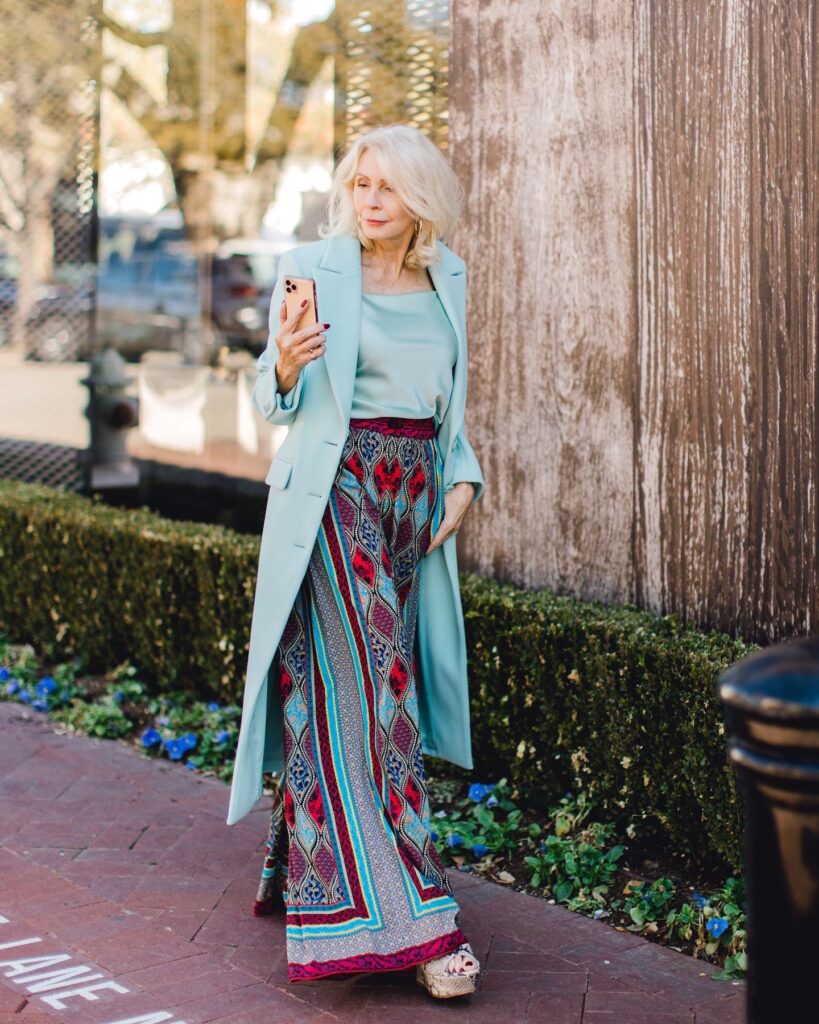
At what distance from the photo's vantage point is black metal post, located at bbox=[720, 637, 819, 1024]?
173cm

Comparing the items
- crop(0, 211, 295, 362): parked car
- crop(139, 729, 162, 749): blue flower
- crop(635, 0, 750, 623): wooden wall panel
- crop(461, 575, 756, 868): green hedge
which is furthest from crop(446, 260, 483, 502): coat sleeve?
crop(0, 211, 295, 362): parked car

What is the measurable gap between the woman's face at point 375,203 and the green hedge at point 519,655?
1.40 metres

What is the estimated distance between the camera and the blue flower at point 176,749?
5.01 meters

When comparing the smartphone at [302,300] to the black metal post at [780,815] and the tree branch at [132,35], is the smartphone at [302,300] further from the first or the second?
the tree branch at [132,35]

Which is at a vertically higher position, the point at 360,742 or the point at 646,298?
the point at 646,298

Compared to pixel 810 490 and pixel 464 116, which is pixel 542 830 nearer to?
pixel 810 490

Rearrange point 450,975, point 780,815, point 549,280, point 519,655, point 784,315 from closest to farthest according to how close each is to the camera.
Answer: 1. point 780,815
2. point 450,975
3. point 784,315
4. point 519,655
5. point 549,280

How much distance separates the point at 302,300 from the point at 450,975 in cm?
159

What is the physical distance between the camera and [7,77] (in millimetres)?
7676

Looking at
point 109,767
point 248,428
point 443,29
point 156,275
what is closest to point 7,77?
point 156,275

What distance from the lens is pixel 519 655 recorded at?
14.0ft

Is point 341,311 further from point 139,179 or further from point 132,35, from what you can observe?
point 132,35

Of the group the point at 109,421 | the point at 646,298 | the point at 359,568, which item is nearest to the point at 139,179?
the point at 109,421

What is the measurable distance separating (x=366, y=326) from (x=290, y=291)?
0.72ft
